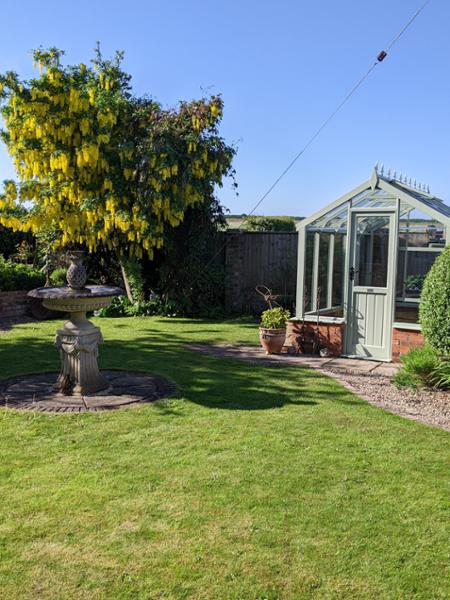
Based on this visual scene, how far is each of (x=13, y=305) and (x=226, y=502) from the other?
11315 millimetres

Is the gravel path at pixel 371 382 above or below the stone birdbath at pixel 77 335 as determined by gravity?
below

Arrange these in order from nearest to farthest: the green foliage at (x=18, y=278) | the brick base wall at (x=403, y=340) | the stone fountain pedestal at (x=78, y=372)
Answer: the stone fountain pedestal at (x=78, y=372) < the brick base wall at (x=403, y=340) < the green foliage at (x=18, y=278)

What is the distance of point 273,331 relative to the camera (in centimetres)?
977

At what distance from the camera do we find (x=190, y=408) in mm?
6449

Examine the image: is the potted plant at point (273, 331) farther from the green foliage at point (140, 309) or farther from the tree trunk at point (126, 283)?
the tree trunk at point (126, 283)

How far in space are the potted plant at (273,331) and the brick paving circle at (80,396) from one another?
8.18ft

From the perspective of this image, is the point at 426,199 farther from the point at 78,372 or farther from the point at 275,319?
the point at 78,372

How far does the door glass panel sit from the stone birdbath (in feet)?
14.3

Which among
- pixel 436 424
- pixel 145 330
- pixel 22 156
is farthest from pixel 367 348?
pixel 22 156

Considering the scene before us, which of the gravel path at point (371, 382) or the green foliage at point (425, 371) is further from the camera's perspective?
the green foliage at point (425, 371)

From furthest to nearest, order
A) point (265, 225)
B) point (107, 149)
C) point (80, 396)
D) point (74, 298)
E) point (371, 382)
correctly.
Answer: point (265, 225), point (107, 149), point (371, 382), point (80, 396), point (74, 298)

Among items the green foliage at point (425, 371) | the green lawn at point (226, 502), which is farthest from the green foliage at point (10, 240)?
the green foliage at point (425, 371)

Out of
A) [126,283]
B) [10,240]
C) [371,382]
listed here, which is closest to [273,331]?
[371,382]

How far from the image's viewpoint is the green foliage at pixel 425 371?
24.1 feet
